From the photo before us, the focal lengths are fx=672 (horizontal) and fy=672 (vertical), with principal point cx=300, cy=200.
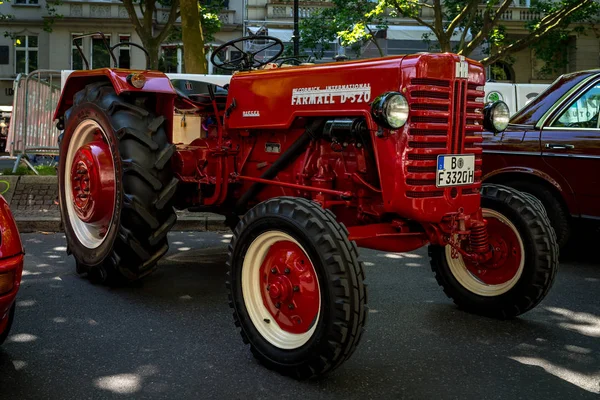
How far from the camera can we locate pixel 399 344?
13.9 feet

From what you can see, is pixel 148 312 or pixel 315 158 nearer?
pixel 315 158

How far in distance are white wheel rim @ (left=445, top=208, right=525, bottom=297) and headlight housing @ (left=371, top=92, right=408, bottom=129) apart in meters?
1.46

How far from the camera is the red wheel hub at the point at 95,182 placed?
17.9ft

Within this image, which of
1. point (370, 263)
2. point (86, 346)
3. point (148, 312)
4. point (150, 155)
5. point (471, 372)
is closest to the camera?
point (471, 372)

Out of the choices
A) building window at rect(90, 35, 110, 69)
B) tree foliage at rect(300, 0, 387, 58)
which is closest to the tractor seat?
tree foliage at rect(300, 0, 387, 58)

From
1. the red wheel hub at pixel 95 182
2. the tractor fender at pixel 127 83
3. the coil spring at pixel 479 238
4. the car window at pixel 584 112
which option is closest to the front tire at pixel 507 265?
the coil spring at pixel 479 238

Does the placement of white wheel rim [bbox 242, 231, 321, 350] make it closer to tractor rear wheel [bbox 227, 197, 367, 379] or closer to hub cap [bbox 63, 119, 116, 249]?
tractor rear wheel [bbox 227, 197, 367, 379]

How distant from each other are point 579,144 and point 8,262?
5.25m

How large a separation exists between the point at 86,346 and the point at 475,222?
2.56 m

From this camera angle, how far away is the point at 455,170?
4.14m

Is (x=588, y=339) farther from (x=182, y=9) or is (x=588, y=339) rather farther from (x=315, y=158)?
(x=182, y=9)

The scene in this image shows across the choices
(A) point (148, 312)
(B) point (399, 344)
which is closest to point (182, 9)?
(A) point (148, 312)

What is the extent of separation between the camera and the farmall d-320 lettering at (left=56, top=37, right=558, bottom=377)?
3723 mm

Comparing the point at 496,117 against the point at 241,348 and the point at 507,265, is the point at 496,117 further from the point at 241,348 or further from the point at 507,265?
the point at 241,348
